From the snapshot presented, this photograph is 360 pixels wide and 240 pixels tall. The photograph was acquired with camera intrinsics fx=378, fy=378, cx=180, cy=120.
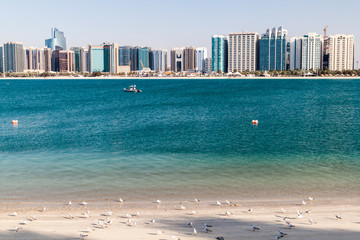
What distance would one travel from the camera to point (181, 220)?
1620 centimetres

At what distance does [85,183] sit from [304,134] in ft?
87.5

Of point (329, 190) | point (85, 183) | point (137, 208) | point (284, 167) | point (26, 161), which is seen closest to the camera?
point (137, 208)

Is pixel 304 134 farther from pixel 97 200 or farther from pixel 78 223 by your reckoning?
pixel 78 223

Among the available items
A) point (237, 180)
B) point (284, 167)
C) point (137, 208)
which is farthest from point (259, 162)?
point (137, 208)

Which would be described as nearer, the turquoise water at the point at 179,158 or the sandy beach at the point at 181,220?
the sandy beach at the point at 181,220

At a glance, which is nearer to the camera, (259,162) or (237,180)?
(237,180)

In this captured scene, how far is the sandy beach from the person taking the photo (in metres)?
14.5

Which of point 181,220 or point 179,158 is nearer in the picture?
point 181,220

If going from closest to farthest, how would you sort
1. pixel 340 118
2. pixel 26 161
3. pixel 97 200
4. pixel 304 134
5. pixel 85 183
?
pixel 97 200
pixel 85 183
pixel 26 161
pixel 304 134
pixel 340 118

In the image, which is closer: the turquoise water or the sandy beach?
the sandy beach

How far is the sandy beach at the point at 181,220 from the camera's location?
47.4 ft

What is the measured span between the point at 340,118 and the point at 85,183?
141 ft

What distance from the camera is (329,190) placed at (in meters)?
20.8

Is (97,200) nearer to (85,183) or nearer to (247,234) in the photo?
(85,183)
